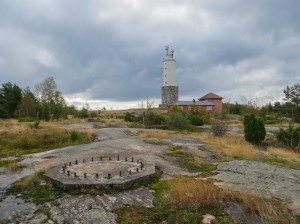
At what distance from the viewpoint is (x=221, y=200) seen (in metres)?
5.87

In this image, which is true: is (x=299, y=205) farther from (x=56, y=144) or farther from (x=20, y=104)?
(x=20, y=104)

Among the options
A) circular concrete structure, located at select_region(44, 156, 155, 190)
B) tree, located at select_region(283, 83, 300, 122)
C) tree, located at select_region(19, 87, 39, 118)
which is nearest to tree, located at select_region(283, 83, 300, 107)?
tree, located at select_region(283, 83, 300, 122)

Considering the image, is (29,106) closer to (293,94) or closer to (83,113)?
(83,113)

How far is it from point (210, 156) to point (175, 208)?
6.77 m

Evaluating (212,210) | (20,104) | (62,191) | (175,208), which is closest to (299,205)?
(212,210)

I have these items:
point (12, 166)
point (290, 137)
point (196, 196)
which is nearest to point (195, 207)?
point (196, 196)

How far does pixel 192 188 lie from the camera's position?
6.29m

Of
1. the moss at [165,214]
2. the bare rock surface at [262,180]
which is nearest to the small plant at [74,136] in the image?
the bare rock surface at [262,180]

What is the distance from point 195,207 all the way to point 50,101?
40.3 metres

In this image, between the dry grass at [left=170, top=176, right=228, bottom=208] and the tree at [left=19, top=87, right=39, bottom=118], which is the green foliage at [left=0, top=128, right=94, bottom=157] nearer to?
the dry grass at [left=170, top=176, right=228, bottom=208]

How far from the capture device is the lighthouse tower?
63250 mm

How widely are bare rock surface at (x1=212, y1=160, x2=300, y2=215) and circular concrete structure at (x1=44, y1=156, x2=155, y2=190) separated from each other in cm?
200

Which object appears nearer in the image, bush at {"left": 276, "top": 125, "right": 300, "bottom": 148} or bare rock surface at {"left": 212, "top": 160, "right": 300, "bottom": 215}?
bare rock surface at {"left": 212, "top": 160, "right": 300, "bottom": 215}

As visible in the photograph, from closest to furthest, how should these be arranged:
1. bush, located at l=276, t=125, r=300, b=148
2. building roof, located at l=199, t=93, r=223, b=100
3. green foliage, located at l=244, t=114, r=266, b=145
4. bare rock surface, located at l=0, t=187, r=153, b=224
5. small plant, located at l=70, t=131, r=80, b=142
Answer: bare rock surface, located at l=0, t=187, r=153, b=224 → small plant, located at l=70, t=131, r=80, b=142 → green foliage, located at l=244, t=114, r=266, b=145 → bush, located at l=276, t=125, r=300, b=148 → building roof, located at l=199, t=93, r=223, b=100
